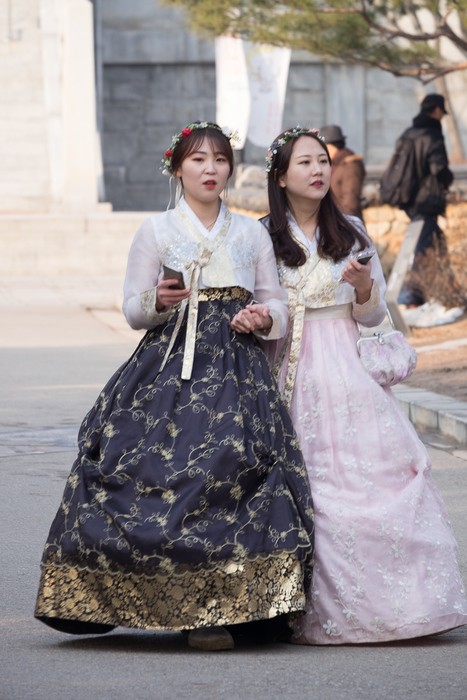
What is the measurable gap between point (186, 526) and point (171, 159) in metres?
1.24

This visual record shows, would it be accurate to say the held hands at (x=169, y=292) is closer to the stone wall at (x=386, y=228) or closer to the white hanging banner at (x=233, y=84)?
the stone wall at (x=386, y=228)

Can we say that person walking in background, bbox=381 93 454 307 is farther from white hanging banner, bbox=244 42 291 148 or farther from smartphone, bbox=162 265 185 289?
smartphone, bbox=162 265 185 289

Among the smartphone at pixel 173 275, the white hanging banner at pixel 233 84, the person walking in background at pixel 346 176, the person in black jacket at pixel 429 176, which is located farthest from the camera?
the white hanging banner at pixel 233 84

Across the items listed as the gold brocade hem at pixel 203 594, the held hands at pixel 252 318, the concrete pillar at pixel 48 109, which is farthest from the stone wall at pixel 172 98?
the gold brocade hem at pixel 203 594

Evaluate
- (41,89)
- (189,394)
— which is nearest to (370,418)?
(189,394)

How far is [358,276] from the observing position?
3.94 metres

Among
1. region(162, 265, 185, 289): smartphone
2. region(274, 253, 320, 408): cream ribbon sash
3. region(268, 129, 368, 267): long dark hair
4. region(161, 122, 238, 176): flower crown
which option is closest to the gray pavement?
region(274, 253, 320, 408): cream ribbon sash

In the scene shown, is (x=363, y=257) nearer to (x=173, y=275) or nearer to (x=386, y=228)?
(x=173, y=275)

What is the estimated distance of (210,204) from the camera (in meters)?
4.06

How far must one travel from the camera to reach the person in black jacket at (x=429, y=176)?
12234 mm

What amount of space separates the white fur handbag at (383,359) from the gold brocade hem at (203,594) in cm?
75

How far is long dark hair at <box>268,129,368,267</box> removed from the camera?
4.14 metres

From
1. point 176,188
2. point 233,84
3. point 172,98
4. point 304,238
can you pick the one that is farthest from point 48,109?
point 304,238

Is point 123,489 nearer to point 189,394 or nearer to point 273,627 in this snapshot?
point 189,394
